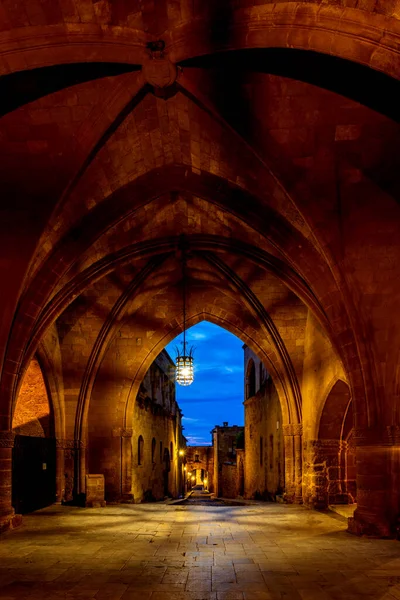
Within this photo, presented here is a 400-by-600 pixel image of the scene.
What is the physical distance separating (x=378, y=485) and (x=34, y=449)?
23.6 ft

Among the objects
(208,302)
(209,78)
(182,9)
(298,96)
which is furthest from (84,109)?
(208,302)

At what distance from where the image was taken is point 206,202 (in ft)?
32.7

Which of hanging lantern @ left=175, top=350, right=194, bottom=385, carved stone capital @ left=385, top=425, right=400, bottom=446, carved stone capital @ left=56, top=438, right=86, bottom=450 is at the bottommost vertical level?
carved stone capital @ left=56, top=438, right=86, bottom=450

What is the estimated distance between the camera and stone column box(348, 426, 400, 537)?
24.1 ft

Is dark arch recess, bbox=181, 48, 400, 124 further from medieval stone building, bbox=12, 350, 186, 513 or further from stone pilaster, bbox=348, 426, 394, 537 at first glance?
medieval stone building, bbox=12, 350, 186, 513

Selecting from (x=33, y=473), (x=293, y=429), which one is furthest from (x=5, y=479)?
(x=293, y=429)

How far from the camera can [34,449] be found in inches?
463

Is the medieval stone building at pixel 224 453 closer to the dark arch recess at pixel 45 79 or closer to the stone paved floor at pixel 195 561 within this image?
the stone paved floor at pixel 195 561

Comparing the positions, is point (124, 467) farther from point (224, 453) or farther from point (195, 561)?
point (224, 453)

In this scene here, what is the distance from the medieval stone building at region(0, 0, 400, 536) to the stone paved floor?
1.11 meters

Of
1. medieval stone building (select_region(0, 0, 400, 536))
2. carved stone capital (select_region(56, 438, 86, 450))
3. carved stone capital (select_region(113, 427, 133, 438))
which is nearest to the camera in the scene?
medieval stone building (select_region(0, 0, 400, 536))

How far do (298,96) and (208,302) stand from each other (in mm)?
7851

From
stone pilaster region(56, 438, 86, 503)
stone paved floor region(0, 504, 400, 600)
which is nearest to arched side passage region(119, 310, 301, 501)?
stone pilaster region(56, 438, 86, 503)

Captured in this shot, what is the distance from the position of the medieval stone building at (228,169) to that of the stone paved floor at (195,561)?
3.64ft
